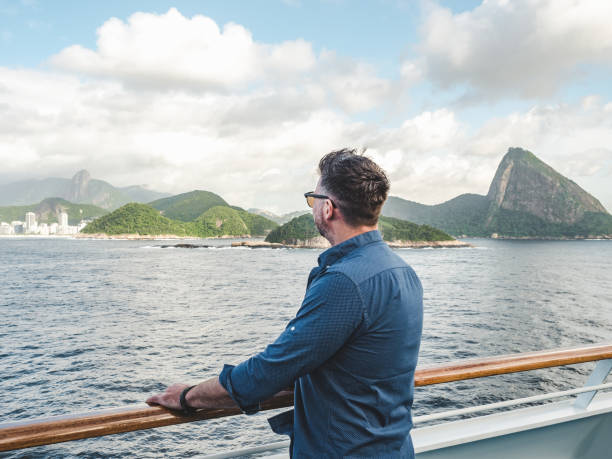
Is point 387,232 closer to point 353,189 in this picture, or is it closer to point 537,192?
point 537,192

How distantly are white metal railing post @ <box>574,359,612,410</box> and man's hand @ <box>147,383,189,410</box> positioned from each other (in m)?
1.91

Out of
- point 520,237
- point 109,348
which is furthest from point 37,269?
point 520,237

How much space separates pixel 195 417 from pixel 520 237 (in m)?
181

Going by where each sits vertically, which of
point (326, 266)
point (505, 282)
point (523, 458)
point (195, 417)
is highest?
point (326, 266)

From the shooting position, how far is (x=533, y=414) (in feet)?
7.16

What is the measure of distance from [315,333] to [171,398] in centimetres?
53

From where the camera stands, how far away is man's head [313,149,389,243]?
3.65 ft

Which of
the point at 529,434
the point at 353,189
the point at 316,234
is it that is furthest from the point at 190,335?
the point at 316,234

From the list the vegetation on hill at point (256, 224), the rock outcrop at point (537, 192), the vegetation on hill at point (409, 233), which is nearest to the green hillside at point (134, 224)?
the vegetation on hill at point (256, 224)

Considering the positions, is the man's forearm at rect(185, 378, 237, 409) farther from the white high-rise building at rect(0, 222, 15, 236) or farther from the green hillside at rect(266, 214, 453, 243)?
the white high-rise building at rect(0, 222, 15, 236)

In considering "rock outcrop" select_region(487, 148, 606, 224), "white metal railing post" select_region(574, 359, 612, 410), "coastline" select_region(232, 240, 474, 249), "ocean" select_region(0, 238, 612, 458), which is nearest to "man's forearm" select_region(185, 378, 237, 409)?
"white metal railing post" select_region(574, 359, 612, 410)

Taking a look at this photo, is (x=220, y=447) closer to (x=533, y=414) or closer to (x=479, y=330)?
(x=533, y=414)

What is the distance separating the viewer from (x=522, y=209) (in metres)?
172

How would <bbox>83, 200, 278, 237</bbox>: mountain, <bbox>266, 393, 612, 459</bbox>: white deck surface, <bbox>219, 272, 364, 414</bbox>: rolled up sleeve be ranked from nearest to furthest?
<bbox>219, 272, 364, 414</bbox>: rolled up sleeve, <bbox>266, 393, 612, 459</bbox>: white deck surface, <bbox>83, 200, 278, 237</bbox>: mountain
